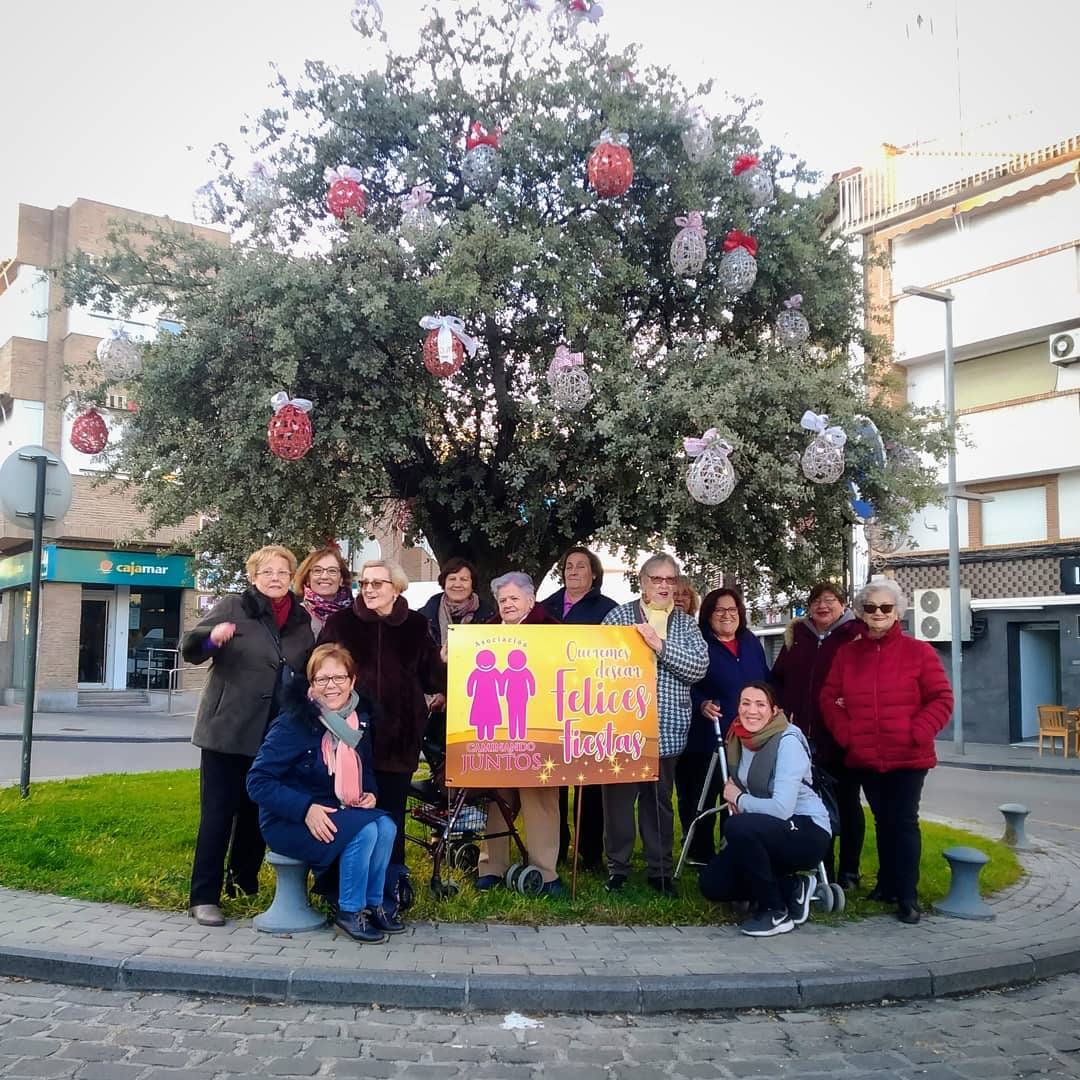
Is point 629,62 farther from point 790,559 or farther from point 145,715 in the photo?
point 145,715

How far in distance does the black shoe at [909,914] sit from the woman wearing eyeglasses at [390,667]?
3.06 metres

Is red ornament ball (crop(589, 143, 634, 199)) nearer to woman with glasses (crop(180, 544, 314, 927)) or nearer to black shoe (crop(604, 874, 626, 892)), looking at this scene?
woman with glasses (crop(180, 544, 314, 927))

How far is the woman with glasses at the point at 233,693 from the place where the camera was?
19.2 feet

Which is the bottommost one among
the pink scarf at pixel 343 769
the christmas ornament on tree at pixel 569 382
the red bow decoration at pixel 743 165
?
the pink scarf at pixel 343 769

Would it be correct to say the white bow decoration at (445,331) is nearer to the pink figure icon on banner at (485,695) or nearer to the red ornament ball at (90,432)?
the pink figure icon on banner at (485,695)

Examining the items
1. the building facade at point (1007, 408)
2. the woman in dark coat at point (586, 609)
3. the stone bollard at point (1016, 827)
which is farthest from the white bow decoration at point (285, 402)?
the building facade at point (1007, 408)

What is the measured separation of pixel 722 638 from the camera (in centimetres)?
723

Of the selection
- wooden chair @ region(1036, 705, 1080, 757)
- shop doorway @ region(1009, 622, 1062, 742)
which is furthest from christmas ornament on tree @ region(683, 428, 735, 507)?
shop doorway @ region(1009, 622, 1062, 742)

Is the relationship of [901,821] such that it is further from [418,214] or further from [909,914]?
[418,214]

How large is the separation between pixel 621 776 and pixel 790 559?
2497 mm

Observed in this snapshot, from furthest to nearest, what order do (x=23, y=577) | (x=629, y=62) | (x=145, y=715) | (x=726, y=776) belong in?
(x=23, y=577)
(x=145, y=715)
(x=629, y=62)
(x=726, y=776)

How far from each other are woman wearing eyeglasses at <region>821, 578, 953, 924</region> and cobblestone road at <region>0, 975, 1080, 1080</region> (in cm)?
140

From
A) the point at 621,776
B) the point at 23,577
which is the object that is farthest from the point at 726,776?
the point at 23,577

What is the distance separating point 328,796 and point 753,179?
572cm
